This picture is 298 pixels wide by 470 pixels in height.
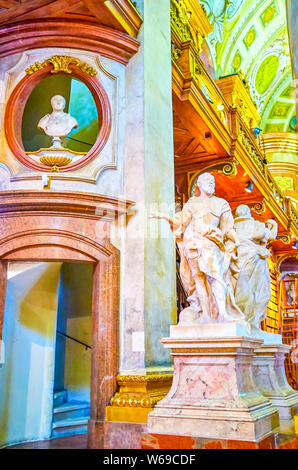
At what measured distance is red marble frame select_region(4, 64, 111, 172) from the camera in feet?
20.6

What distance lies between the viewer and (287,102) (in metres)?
21.2

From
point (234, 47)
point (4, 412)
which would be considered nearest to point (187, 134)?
point (4, 412)

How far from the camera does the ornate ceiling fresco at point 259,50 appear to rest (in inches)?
575

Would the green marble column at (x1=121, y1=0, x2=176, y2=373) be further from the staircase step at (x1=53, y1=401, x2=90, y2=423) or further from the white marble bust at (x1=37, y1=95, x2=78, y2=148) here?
the staircase step at (x1=53, y1=401, x2=90, y2=423)

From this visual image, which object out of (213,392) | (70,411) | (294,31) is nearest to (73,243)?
(213,392)

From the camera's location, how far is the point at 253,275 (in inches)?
242

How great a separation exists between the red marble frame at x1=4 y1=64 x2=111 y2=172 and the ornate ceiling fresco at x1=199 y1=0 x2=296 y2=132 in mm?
8002

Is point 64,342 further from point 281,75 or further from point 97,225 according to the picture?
point 281,75

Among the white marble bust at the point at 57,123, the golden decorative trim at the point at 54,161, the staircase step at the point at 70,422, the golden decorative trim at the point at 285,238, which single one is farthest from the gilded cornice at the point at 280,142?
the staircase step at the point at 70,422

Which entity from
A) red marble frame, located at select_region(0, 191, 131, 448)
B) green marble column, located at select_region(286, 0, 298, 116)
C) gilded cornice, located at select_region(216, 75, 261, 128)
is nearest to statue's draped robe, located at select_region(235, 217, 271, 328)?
red marble frame, located at select_region(0, 191, 131, 448)

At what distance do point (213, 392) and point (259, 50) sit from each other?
54.4 feet

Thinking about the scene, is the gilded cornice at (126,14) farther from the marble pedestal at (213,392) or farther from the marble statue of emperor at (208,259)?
the marble pedestal at (213,392)

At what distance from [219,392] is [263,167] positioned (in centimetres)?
971

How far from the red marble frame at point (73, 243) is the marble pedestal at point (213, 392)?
50.6 inches
